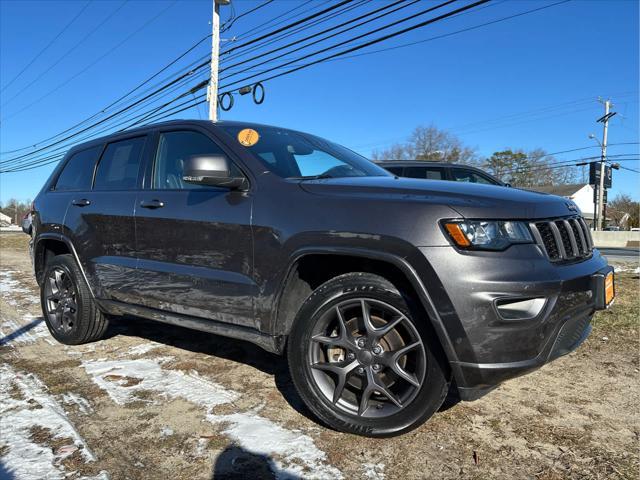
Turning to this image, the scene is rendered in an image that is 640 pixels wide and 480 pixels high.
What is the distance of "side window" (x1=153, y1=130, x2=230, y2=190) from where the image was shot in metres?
3.49

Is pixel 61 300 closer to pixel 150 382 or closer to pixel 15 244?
pixel 150 382

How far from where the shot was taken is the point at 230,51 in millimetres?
15641

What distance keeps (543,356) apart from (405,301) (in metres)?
0.68

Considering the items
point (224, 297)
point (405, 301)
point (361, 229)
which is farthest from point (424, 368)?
point (224, 297)

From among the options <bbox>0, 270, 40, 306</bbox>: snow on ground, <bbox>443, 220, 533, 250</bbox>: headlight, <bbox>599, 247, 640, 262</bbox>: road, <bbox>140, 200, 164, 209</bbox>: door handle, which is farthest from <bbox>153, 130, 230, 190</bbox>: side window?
<bbox>599, 247, 640, 262</bbox>: road

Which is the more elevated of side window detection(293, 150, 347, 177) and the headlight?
side window detection(293, 150, 347, 177)

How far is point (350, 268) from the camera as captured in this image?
109 inches

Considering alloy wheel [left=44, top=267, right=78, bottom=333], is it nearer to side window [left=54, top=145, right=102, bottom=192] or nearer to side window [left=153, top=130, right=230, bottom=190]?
side window [left=54, top=145, right=102, bottom=192]

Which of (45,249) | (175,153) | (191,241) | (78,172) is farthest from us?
(45,249)

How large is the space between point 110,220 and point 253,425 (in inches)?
82.9

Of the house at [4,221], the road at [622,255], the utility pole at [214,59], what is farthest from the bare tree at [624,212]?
the house at [4,221]

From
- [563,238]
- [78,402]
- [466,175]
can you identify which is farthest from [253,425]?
[466,175]

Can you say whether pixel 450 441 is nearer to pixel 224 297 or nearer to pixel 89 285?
pixel 224 297

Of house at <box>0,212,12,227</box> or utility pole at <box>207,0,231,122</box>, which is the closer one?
utility pole at <box>207,0,231,122</box>
